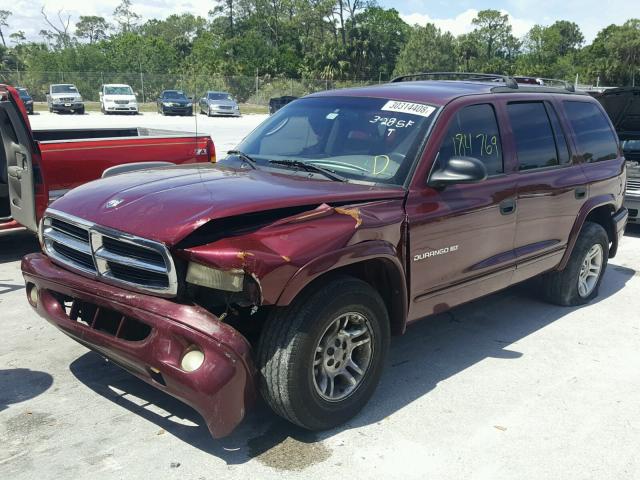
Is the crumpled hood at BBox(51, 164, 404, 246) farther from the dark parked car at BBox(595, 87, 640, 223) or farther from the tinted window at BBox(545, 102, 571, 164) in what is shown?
the dark parked car at BBox(595, 87, 640, 223)

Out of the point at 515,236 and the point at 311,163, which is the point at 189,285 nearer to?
the point at 311,163

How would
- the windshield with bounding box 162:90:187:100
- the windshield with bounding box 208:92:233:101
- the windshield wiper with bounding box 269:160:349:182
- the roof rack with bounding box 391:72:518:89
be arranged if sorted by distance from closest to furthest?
the windshield wiper with bounding box 269:160:349:182 < the roof rack with bounding box 391:72:518:89 < the windshield with bounding box 208:92:233:101 < the windshield with bounding box 162:90:187:100

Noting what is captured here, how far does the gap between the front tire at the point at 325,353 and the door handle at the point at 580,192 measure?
2577 millimetres

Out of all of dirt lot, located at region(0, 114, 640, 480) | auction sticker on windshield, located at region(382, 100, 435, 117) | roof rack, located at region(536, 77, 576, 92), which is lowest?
dirt lot, located at region(0, 114, 640, 480)

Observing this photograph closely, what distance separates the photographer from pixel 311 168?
4184 millimetres

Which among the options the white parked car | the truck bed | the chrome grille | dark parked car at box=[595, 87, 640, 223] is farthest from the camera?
the white parked car

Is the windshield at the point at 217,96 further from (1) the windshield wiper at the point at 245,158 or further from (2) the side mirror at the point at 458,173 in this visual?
(2) the side mirror at the point at 458,173

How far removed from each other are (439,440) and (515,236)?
1.83m

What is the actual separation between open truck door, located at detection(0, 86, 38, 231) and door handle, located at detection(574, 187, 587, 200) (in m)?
4.82

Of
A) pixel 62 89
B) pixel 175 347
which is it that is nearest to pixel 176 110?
pixel 62 89

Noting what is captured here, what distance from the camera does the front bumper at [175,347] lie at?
3041 millimetres

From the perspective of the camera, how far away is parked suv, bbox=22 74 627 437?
3.12m

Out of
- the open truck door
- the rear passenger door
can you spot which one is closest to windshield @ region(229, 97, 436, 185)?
the rear passenger door

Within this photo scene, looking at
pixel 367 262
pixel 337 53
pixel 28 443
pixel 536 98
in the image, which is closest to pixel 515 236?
pixel 536 98
